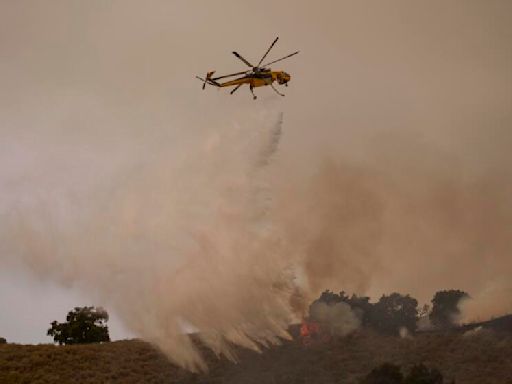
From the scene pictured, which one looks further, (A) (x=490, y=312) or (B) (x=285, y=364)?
(A) (x=490, y=312)

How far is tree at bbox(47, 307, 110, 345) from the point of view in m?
73.4

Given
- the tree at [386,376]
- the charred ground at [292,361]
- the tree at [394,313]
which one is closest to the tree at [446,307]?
the tree at [394,313]

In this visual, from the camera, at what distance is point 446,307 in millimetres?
81812

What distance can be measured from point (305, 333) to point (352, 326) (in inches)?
231

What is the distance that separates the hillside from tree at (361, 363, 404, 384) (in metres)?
4.47

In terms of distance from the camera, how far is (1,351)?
2530 inches

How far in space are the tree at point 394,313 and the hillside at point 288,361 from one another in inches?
173

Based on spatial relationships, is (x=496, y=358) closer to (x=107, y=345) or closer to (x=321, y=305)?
(x=321, y=305)

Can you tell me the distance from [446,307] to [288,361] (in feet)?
97.2

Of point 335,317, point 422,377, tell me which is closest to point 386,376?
point 422,377

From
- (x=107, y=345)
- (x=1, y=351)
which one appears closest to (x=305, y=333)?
(x=107, y=345)

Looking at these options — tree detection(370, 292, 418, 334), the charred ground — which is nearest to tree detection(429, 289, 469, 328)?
tree detection(370, 292, 418, 334)

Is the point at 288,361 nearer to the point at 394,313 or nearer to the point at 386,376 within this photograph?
the point at 386,376

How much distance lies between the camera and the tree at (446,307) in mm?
79312
